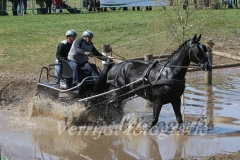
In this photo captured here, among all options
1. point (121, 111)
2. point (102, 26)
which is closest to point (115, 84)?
point (121, 111)

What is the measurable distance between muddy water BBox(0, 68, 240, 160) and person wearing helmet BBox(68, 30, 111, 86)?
44.6 inches

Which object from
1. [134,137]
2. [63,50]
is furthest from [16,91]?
[134,137]

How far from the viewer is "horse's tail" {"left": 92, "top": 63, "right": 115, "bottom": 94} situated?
11.8 m

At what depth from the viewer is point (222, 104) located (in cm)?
1359

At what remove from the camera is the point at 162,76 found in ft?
35.1

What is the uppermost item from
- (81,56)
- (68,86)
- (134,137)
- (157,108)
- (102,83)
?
(81,56)

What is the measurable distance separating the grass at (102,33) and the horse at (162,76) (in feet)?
14.2

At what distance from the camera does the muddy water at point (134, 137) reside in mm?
9758

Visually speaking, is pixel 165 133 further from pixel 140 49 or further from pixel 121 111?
pixel 140 49

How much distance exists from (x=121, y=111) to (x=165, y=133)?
1475 mm

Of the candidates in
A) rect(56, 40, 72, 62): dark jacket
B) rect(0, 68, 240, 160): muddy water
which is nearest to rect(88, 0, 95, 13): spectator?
rect(0, 68, 240, 160): muddy water

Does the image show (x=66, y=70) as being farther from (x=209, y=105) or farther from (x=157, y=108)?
(x=209, y=105)

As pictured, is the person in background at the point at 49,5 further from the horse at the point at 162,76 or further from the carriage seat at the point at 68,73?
the horse at the point at 162,76

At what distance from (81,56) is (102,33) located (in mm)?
10588
